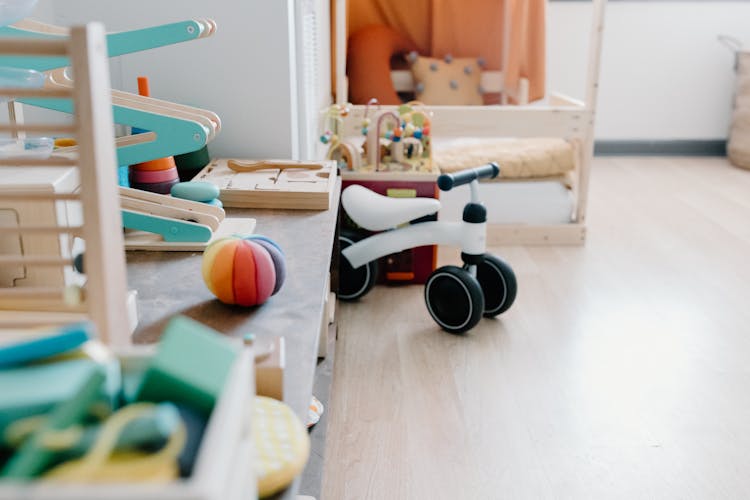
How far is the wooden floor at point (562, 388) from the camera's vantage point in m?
1.38

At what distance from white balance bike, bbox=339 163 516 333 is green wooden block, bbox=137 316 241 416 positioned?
144cm

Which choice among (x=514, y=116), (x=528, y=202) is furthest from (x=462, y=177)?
(x=528, y=202)

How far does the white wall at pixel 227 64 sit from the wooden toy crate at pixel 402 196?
629mm

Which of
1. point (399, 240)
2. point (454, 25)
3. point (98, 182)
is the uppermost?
point (454, 25)

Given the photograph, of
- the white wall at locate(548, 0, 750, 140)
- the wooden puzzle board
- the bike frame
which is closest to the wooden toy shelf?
the wooden puzzle board

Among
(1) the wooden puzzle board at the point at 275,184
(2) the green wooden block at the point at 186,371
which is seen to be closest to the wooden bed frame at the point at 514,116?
(1) the wooden puzzle board at the point at 275,184

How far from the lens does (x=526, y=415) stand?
159 cm

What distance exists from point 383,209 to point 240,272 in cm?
115

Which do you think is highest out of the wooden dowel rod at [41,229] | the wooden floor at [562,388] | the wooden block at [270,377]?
the wooden dowel rod at [41,229]

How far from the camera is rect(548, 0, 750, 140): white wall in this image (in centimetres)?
426

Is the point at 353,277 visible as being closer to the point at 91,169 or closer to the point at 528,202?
the point at 528,202

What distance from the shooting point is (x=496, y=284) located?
202cm

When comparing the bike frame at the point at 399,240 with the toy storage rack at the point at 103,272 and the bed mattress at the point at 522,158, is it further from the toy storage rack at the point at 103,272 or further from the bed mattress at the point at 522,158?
the toy storage rack at the point at 103,272

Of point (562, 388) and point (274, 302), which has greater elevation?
point (274, 302)
